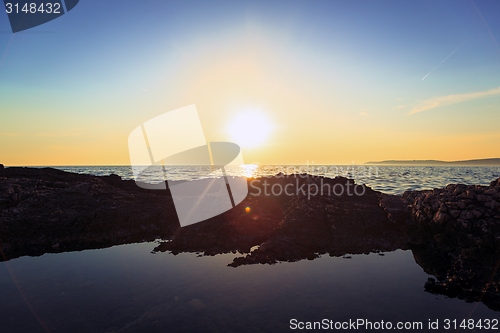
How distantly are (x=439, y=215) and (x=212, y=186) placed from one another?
2636 centimetres

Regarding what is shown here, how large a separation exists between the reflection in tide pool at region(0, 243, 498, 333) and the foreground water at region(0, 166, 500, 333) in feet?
0.11

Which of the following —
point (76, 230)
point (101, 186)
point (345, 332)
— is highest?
point (101, 186)

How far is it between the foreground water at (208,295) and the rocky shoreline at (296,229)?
4.17 ft

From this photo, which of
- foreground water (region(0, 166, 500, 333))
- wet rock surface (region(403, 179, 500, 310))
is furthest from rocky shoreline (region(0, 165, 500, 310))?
foreground water (region(0, 166, 500, 333))

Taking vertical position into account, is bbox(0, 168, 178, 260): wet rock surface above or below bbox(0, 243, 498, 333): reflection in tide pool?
above

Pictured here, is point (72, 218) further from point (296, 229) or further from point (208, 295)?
point (296, 229)

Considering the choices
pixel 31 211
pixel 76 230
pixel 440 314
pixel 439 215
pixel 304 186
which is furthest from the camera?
pixel 304 186

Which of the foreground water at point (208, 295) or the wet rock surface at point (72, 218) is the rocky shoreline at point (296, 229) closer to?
Result: the wet rock surface at point (72, 218)

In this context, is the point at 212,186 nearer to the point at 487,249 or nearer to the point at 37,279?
the point at 37,279

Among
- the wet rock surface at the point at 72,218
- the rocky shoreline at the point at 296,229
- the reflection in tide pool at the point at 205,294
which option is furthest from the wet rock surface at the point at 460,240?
the wet rock surface at the point at 72,218

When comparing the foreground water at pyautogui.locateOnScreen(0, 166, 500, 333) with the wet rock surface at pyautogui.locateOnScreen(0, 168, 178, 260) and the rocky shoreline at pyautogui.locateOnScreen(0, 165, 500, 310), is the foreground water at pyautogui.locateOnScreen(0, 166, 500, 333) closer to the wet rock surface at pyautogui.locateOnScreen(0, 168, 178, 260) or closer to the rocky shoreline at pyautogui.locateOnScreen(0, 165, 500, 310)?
the rocky shoreline at pyautogui.locateOnScreen(0, 165, 500, 310)

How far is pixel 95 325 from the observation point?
834 cm

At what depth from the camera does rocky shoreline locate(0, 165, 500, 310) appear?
1365 cm

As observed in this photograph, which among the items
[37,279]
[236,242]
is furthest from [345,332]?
[37,279]
